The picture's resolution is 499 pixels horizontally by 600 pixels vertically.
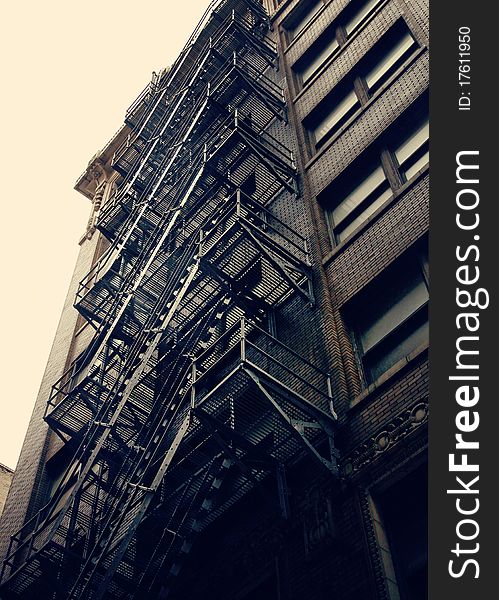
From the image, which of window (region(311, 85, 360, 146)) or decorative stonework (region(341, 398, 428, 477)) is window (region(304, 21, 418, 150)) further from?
decorative stonework (region(341, 398, 428, 477))

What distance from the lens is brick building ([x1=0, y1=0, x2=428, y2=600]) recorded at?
9.73 m

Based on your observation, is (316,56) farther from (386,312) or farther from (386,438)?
(386,438)

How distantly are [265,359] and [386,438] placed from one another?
378cm

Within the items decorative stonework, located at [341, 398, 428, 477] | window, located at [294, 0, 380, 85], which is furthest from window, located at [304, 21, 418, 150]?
decorative stonework, located at [341, 398, 428, 477]

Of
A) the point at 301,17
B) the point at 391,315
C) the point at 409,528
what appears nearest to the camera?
the point at 409,528

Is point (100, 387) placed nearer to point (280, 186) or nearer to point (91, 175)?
point (280, 186)

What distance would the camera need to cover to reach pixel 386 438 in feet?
31.5

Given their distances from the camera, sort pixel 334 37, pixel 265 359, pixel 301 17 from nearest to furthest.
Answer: pixel 265 359
pixel 334 37
pixel 301 17

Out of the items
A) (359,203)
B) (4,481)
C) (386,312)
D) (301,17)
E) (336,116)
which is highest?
(301,17)

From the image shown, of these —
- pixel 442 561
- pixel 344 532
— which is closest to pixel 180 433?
pixel 344 532

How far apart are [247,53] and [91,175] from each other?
36.5 feet

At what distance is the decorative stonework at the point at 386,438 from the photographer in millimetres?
9336

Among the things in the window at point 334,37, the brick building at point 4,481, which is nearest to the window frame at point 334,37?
the window at point 334,37

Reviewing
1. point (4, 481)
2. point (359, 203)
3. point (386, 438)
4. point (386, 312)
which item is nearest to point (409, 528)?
point (386, 438)
